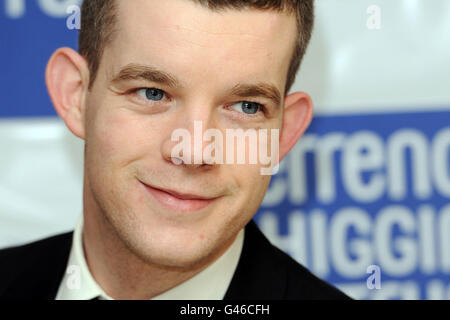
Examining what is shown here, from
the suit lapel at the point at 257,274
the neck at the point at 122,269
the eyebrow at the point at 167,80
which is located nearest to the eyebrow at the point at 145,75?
the eyebrow at the point at 167,80

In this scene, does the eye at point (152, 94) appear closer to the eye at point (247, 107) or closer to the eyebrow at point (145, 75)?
the eyebrow at point (145, 75)

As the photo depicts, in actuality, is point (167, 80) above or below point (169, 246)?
above

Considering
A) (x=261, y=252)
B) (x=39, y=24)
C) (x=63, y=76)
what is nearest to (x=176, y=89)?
(x=63, y=76)

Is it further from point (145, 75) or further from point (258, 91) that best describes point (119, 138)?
point (258, 91)

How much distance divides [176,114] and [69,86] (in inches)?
15.4

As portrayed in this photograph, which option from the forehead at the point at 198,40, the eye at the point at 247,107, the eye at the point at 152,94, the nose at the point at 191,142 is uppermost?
the forehead at the point at 198,40

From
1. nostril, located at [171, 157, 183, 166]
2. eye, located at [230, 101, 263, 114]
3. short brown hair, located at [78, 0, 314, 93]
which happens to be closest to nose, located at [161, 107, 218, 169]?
nostril, located at [171, 157, 183, 166]

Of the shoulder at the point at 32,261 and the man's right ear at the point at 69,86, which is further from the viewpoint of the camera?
the shoulder at the point at 32,261

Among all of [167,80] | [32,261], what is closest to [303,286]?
[167,80]

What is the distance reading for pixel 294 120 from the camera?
1654mm

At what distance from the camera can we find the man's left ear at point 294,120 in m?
1.62

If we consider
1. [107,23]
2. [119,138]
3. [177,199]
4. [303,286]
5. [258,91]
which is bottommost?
[303,286]
